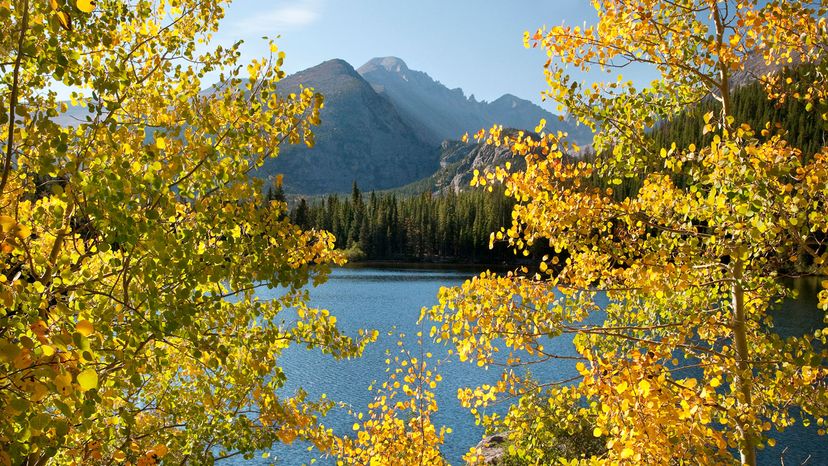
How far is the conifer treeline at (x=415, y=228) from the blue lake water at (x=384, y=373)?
5545cm

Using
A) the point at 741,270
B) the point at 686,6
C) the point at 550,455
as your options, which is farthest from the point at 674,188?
the point at 550,455

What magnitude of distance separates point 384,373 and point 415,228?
92.0 metres

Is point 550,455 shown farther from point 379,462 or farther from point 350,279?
point 350,279

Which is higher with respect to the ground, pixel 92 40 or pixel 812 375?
pixel 92 40

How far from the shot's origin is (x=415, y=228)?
121 meters

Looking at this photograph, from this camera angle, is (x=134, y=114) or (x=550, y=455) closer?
(x=134, y=114)

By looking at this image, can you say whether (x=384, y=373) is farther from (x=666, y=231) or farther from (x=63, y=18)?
(x=63, y=18)

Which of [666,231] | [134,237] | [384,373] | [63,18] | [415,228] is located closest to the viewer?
[63,18]

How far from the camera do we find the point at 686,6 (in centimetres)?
538

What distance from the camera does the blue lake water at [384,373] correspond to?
19703 mm

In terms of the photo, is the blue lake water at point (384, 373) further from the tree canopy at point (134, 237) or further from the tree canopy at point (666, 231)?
the tree canopy at point (134, 237)

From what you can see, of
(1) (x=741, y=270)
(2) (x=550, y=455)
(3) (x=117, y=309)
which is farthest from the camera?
(2) (x=550, y=455)

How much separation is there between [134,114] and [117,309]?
213cm

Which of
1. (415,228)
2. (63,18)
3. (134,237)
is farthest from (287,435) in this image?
(415,228)
